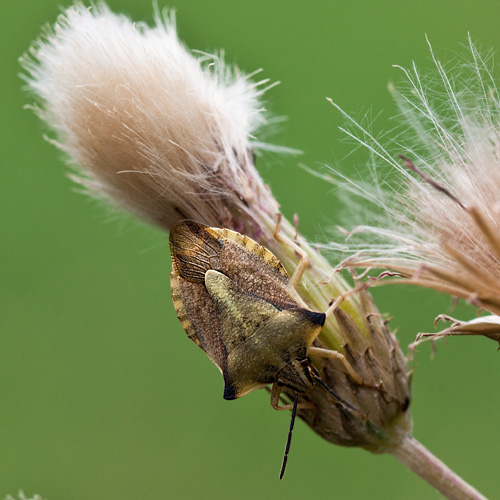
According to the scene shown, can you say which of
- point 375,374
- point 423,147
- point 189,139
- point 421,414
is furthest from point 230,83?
point 421,414

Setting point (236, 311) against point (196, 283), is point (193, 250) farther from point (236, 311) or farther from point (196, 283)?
point (236, 311)

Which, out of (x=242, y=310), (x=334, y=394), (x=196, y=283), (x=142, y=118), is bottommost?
(x=334, y=394)

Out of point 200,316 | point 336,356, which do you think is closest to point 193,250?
point 200,316

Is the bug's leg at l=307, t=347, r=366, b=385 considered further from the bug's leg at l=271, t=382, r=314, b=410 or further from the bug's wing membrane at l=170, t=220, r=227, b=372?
the bug's wing membrane at l=170, t=220, r=227, b=372

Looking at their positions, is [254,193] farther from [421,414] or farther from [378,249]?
[421,414]

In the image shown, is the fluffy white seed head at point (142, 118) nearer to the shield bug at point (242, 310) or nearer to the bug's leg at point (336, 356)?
the shield bug at point (242, 310)

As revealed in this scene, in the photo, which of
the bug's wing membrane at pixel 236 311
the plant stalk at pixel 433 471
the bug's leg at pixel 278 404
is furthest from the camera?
the bug's leg at pixel 278 404

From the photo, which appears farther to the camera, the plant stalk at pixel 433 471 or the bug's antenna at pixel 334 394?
the bug's antenna at pixel 334 394

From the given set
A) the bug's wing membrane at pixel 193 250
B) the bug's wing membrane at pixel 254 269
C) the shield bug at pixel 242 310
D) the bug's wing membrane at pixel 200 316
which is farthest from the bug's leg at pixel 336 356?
the bug's wing membrane at pixel 193 250

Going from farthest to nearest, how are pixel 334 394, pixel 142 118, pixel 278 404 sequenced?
pixel 278 404 → pixel 334 394 → pixel 142 118
